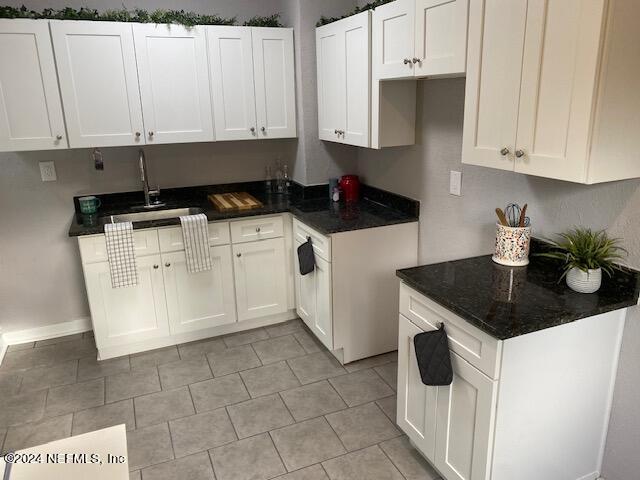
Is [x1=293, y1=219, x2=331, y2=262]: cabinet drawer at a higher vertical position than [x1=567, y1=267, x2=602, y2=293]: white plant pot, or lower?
lower

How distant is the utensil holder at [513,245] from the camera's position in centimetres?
205

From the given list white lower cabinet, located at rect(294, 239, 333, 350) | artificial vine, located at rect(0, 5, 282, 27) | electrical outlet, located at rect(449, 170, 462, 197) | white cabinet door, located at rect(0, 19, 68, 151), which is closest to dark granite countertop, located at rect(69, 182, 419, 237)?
white lower cabinet, located at rect(294, 239, 333, 350)

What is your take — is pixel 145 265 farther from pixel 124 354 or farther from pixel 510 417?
pixel 510 417

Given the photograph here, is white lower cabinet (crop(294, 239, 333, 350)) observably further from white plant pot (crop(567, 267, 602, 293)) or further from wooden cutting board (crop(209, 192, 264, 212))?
white plant pot (crop(567, 267, 602, 293))

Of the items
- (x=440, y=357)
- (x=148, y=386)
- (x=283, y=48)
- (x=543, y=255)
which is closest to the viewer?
(x=440, y=357)

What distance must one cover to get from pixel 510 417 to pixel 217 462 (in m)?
1.36

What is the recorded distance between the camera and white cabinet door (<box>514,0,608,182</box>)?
1451mm

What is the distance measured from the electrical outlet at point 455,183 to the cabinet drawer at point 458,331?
2.62 ft

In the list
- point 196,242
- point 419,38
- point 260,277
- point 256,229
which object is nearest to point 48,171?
point 196,242

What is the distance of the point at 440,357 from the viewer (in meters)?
1.80

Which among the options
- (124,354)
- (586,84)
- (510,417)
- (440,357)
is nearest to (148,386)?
(124,354)

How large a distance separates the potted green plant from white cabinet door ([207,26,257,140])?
223 cm

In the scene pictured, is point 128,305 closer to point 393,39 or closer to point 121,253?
point 121,253

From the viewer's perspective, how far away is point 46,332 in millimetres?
3471
